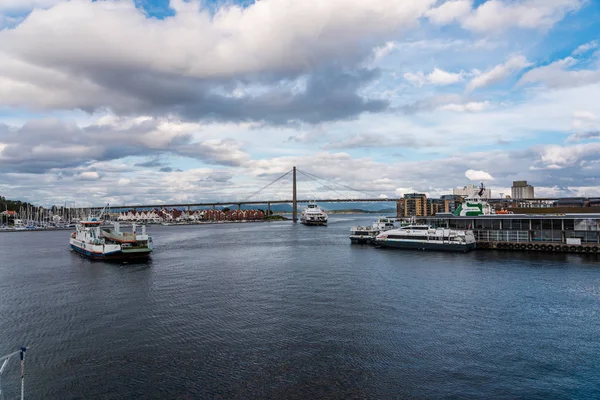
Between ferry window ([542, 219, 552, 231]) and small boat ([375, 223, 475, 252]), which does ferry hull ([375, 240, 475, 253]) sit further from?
ferry window ([542, 219, 552, 231])

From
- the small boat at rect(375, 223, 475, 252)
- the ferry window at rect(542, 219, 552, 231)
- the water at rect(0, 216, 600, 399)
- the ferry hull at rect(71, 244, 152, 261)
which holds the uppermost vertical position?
the ferry window at rect(542, 219, 552, 231)

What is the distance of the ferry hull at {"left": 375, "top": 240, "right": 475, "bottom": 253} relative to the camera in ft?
170

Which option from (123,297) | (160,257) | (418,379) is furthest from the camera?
(160,257)

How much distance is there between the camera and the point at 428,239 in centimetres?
5409

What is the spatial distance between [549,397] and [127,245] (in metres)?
47.7

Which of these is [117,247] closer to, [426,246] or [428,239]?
[426,246]

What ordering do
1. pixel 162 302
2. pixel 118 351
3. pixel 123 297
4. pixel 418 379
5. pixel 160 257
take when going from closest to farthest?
pixel 418 379 < pixel 118 351 < pixel 162 302 < pixel 123 297 < pixel 160 257

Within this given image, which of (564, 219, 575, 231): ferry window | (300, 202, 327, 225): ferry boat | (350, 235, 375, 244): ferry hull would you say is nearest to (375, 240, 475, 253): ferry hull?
(350, 235, 375, 244): ferry hull

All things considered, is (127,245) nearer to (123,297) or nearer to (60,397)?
(123,297)

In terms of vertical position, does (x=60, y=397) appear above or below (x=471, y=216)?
below

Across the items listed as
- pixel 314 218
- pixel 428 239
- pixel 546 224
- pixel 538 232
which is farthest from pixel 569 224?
pixel 314 218

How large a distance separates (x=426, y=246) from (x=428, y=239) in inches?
42.0

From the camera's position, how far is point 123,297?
28.7 meters

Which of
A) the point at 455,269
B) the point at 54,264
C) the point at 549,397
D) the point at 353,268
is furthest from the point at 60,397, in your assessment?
the point at 54,264
